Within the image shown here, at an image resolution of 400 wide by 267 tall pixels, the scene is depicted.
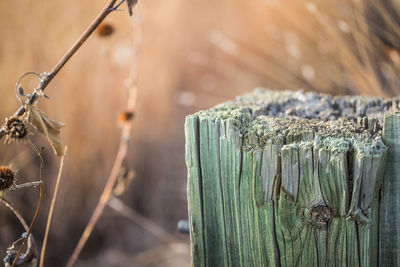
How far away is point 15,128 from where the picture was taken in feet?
4.30

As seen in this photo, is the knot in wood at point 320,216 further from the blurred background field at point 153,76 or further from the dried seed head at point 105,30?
the blurred background field at point 153,76

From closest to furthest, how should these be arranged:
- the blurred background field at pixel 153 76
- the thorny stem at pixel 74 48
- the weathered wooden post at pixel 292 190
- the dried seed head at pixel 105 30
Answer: the weathered wooden post at pixel 292 190 → the thorny stem at pixel 74 48 → the dried seed head at pixel 105 30 → the blurred background field at pixel 153 76

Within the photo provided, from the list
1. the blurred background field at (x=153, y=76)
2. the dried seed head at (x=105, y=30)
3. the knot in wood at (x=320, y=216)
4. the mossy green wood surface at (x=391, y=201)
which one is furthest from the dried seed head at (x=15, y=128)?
the blurred background field at (x=153, y=76)

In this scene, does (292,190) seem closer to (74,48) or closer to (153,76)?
(74,48)

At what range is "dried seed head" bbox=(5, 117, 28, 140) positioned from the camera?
4.29ft

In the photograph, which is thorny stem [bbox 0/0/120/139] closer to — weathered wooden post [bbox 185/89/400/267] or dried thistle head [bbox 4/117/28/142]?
dried thistle head [bbox 4/117/28/142]

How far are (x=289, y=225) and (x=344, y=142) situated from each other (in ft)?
0.95

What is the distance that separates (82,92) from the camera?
4.04 meters

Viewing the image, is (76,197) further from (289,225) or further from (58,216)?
(289,225)

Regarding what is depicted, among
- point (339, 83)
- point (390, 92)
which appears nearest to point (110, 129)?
point (339, 83)

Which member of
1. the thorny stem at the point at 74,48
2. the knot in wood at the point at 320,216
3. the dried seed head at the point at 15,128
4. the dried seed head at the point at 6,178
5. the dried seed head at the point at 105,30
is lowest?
the knot in wood at the point at 320,216

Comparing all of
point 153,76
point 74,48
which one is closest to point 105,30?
point 74,48

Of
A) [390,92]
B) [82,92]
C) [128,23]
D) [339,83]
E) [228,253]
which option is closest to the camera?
[228,253]

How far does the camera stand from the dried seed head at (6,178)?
1.37 m
